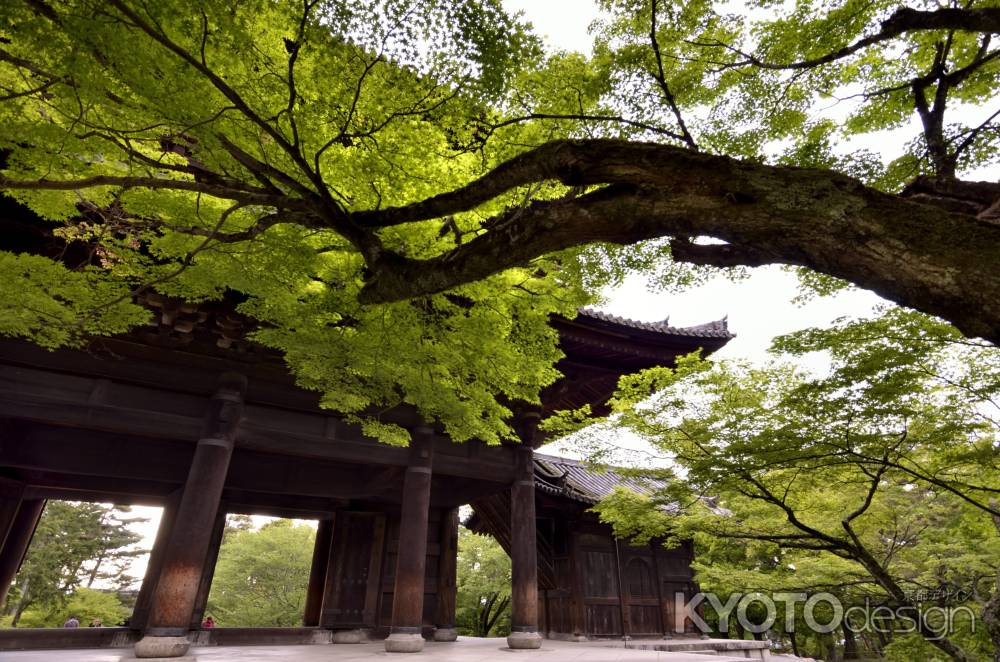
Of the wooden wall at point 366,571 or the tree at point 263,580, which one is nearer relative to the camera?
the wooden wall at point 366,571

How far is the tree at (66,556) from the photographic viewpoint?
2036 cm

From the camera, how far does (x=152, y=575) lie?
9805 mm

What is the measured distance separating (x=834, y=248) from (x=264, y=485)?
38.5 feet

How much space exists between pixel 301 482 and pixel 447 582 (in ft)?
14.0

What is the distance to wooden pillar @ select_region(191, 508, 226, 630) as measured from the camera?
9.81 meters

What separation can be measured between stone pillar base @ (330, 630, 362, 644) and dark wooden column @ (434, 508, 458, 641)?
1767 millimetres

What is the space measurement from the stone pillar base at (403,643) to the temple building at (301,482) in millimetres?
35

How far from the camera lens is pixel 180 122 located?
3.32 meters

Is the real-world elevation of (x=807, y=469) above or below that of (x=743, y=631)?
above

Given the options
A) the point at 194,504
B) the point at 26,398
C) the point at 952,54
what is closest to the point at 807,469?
the point at 952,54

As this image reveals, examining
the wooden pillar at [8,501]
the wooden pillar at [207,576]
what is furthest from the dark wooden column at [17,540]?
the wooden pillar at [207,576]

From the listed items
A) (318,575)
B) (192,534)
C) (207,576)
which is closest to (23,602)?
(207,576)

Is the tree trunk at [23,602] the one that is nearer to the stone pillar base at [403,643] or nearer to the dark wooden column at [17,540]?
the dark wooden column at [17,540]

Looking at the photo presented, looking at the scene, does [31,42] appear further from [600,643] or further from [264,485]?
[600,643]
